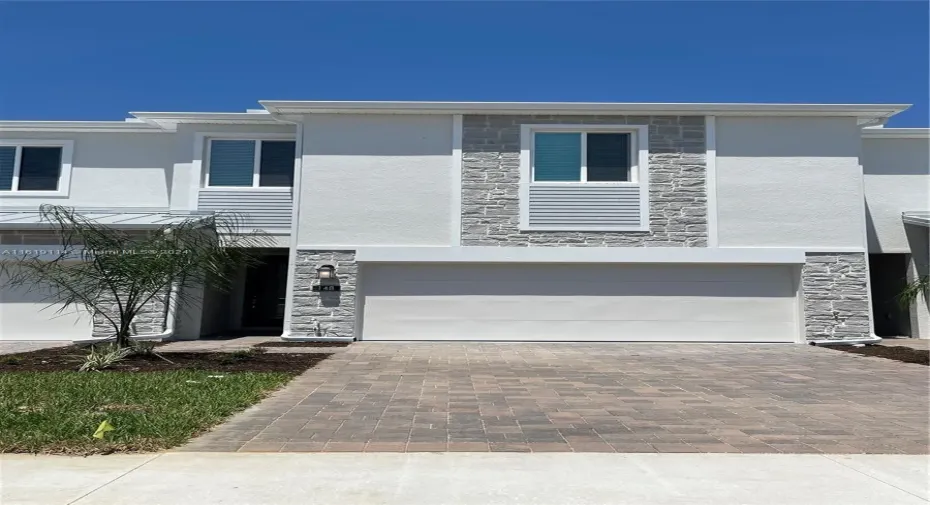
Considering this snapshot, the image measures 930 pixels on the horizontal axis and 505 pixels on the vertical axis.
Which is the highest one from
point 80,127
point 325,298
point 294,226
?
point 80,127

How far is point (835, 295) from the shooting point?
14.5 meters

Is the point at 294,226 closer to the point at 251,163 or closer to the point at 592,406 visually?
the point at 251,163

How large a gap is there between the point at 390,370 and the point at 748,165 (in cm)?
979

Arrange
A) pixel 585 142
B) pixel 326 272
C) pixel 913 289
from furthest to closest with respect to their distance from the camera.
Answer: pixel 585 142, pixel 326 272, pixel 913 289

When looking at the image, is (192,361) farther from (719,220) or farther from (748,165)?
(748,165)

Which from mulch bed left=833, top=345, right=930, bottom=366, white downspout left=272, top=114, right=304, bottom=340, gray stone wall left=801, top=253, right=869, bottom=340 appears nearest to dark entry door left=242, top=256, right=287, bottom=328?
white downspout left=272, top=114, right=304, bottom=340

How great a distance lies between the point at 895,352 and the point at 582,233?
6.48m

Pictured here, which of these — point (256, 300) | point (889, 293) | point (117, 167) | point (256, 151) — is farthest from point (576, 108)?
point (117, 167)

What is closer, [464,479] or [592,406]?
[464,479]

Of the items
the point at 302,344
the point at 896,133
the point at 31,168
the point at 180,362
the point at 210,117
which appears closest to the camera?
the point at 180,362

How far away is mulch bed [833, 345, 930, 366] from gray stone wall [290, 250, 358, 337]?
411 inches

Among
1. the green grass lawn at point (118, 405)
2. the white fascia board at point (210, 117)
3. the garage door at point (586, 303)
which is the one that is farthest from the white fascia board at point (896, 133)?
the green grass lawn at point (118, 405)

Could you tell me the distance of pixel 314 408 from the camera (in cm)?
685

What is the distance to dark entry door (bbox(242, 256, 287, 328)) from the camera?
60.6 feet
